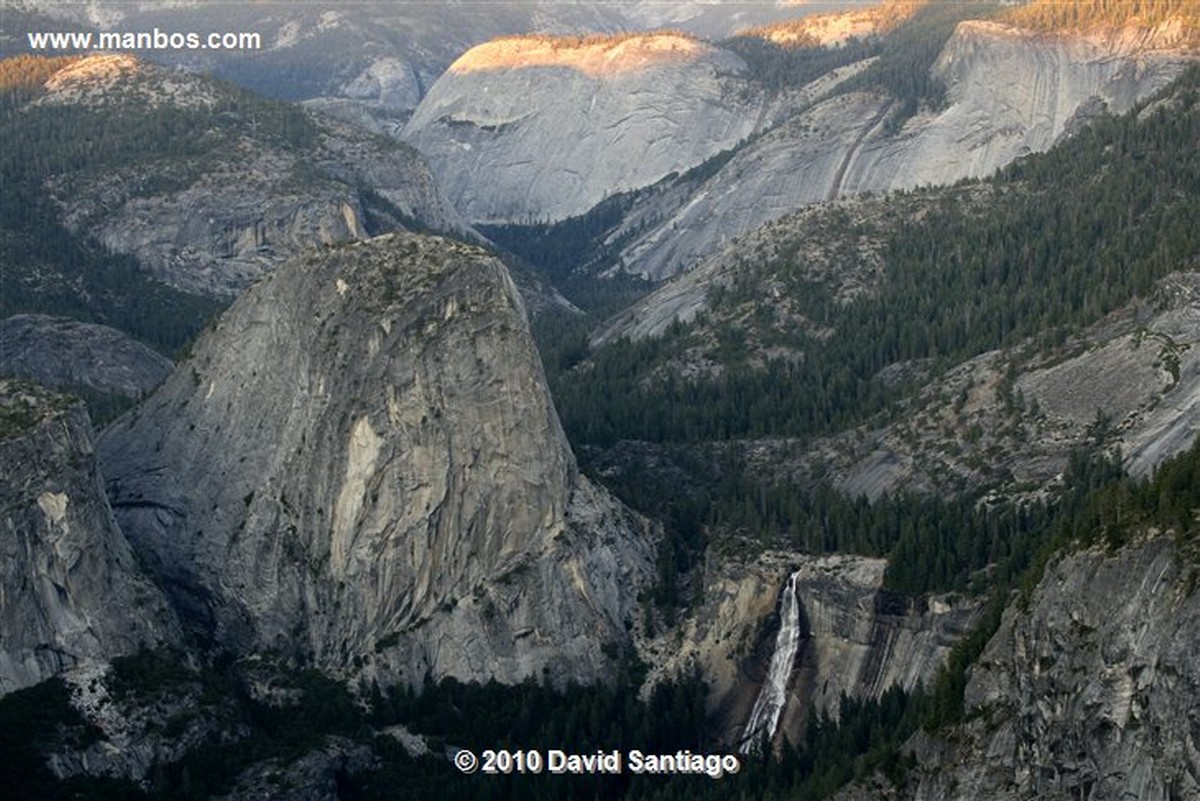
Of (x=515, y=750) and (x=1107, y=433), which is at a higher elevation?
(x=1107, y=433)

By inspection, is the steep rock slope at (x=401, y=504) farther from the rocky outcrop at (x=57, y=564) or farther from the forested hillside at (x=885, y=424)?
the rocky outcrop at (x=57, y=564)

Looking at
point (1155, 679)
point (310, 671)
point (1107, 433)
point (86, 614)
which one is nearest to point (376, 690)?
point (310, 671)

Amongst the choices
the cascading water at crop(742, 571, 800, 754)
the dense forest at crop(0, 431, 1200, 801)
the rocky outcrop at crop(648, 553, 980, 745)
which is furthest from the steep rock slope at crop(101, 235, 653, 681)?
the cascading water at crop(742, 571, 800, 754)

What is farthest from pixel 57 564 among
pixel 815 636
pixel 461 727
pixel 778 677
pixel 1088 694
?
pixel 1088 694

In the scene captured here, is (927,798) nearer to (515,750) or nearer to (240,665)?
(515,750)

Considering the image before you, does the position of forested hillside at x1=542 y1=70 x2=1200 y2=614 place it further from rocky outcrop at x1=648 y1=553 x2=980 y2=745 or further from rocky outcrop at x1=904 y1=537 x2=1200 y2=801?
rocky outcrop at x1=904 y1=537 x2=1200 y2=801
